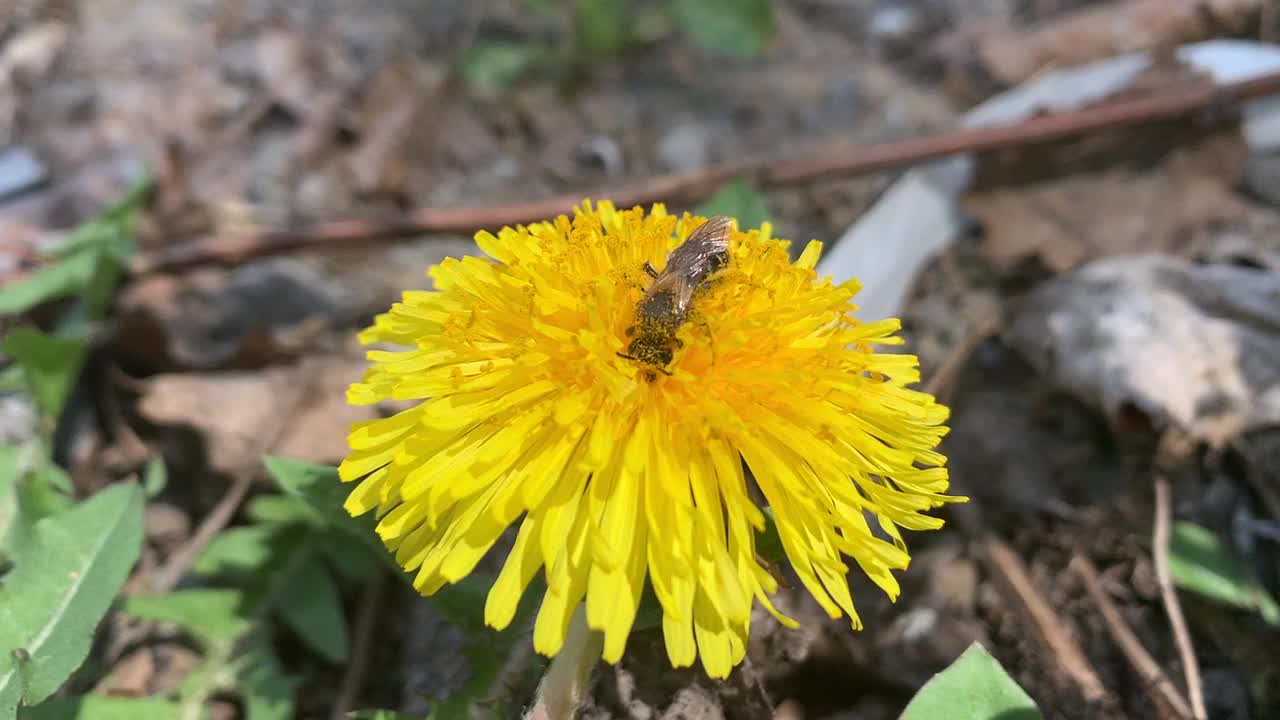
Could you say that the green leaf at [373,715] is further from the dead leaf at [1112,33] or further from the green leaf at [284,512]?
the dead leaf at [1112,33]

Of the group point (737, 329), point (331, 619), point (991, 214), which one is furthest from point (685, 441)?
point (991, 214)

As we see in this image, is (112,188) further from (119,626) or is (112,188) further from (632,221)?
(632,221)

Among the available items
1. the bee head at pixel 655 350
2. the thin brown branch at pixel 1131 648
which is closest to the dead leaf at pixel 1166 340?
the thin brown branch at pixel 1131 648

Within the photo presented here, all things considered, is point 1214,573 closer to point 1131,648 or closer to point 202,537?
point 1131,648

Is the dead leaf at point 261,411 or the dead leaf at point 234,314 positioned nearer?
the dead leaf at point 261,411

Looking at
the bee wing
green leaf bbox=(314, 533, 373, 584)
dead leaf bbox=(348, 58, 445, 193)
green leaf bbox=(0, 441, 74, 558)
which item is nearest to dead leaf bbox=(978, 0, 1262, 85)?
dead leaf bbox=(348, 58, 445, 193)

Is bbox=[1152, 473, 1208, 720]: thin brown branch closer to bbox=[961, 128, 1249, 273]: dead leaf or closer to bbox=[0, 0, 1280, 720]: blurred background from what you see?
bbox=[0, 0, 1280, 720]: blurred background
